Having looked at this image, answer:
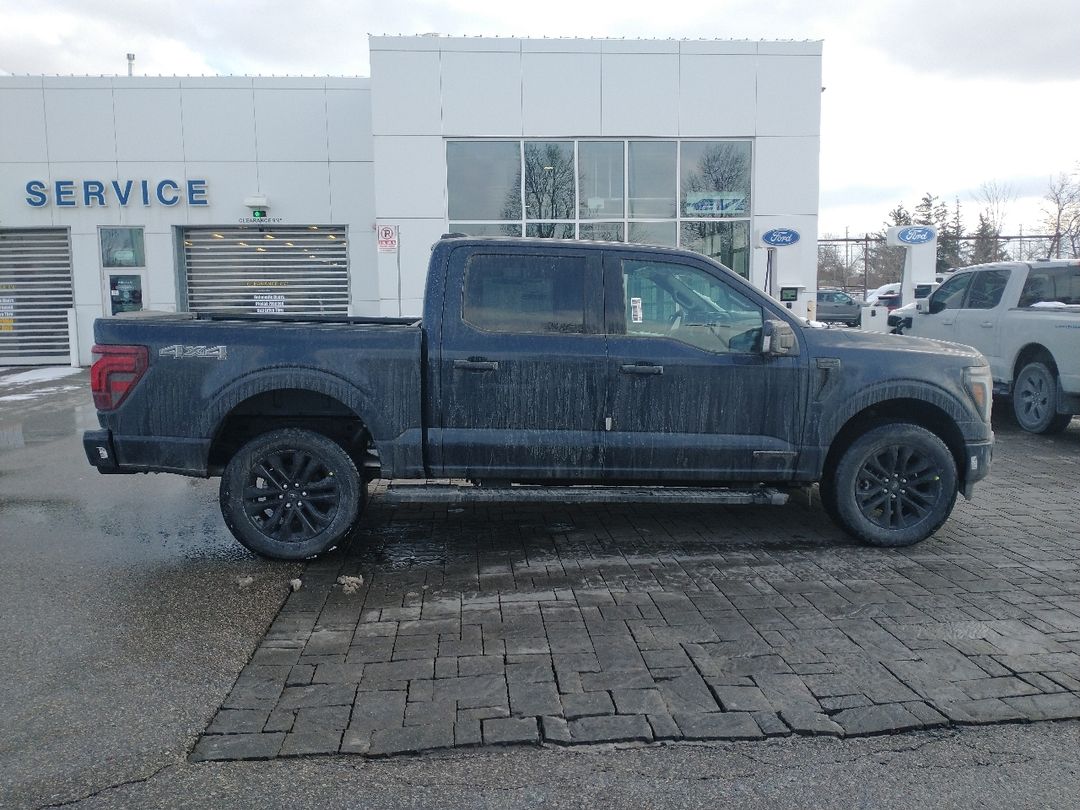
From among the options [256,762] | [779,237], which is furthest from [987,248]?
[256,762]

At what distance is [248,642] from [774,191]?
14.5m

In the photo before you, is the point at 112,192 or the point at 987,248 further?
the point at 987,248

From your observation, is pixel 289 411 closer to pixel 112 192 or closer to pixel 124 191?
pixel 124 191

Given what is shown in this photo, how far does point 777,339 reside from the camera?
541cm

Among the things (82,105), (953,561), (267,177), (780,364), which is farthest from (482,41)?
(953,561)

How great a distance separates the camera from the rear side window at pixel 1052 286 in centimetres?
1003

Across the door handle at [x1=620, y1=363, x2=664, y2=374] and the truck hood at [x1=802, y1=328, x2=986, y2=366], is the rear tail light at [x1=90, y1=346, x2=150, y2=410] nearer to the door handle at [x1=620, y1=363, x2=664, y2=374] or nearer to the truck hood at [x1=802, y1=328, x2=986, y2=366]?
the door handle at [x1=620, y1=363, x2=664, y2=374]

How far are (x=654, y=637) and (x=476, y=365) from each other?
6.69ft

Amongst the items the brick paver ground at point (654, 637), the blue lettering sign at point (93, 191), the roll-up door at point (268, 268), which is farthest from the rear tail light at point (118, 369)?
the blue lettering sign at point (93, 191)

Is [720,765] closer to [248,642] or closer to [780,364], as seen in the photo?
[248,642]

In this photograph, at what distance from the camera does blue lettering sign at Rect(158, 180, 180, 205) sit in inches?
703

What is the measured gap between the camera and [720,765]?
10.6 ft

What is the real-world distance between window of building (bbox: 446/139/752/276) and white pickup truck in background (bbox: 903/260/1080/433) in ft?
19.6

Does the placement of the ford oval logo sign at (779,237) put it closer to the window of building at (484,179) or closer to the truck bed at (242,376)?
the window of building at (484,179)
